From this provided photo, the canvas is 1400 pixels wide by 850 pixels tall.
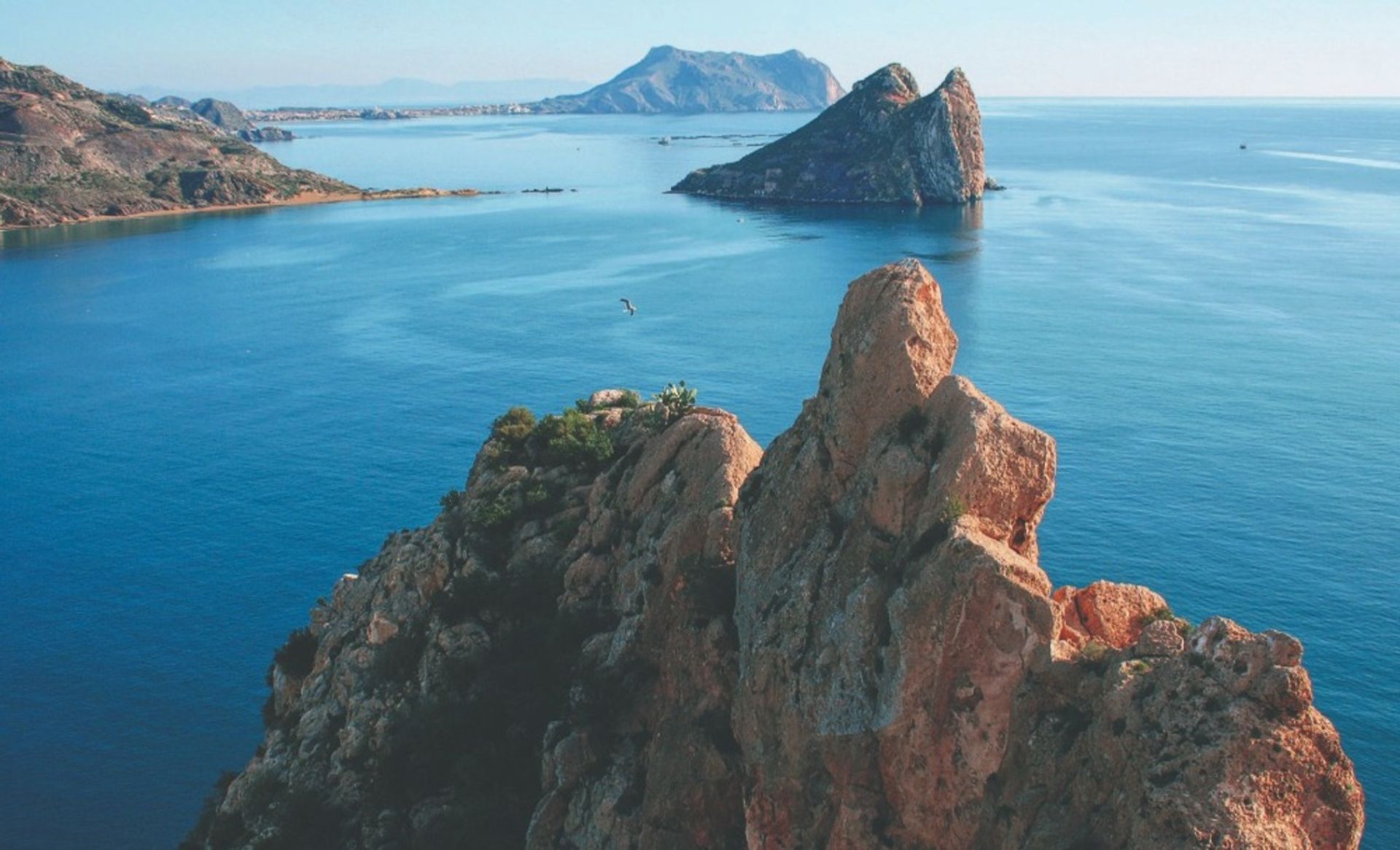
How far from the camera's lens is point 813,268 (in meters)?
193

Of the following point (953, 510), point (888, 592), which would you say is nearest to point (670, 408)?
point (888, 592)

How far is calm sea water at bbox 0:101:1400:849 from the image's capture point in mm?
65438

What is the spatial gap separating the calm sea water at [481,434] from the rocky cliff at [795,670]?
2310cm

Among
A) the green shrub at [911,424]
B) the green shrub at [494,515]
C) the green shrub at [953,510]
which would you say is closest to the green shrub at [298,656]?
the green shrub at [494,515]

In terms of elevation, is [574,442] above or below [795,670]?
above

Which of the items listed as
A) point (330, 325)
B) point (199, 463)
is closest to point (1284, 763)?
point (199, 463)

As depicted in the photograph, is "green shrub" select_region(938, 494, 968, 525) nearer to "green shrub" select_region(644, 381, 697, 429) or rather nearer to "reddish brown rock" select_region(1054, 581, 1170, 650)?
"reddish brown rock" select_region(1054, 581, 1170, 650)

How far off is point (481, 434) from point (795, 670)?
280ft

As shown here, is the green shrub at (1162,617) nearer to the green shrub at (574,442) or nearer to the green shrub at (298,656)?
the green shrub at (574,442)

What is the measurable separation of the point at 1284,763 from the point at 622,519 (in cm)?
2670

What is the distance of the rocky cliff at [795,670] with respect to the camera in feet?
72.3

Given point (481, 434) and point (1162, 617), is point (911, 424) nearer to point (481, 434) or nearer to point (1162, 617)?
point (1162, 617)

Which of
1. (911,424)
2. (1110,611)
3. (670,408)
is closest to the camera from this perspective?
(1110,611)

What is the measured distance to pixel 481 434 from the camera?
110688mm
